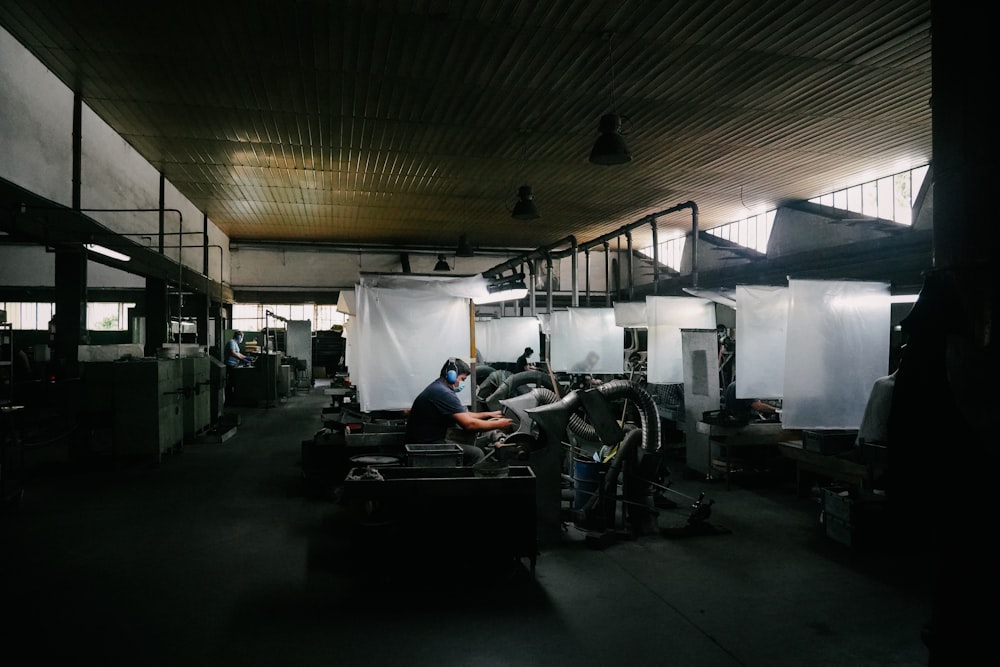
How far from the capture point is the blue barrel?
5.12 m

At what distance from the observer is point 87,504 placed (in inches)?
223

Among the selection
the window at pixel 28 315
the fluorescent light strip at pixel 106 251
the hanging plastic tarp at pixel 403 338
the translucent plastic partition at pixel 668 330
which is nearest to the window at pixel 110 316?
the window at pixel 28 315

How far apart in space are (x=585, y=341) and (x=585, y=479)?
3894 mm

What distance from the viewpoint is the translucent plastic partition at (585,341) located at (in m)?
8.91

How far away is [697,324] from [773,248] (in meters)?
5.84

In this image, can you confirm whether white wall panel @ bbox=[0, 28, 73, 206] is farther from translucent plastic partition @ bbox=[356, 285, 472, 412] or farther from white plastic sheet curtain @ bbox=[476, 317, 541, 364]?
white plastic sheet curtain @ bbox=[476, 317, 541, 364]

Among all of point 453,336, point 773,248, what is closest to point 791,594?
point 453,336

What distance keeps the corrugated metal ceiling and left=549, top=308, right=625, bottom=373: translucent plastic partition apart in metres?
2.26

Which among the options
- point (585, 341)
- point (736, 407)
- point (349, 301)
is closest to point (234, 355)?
point (349, 301)

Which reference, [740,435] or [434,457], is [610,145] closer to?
[434,457]

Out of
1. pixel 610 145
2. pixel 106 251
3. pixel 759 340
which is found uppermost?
pixel 610 145

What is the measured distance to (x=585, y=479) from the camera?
5.23 metres

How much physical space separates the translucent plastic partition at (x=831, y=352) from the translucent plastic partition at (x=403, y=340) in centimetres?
286

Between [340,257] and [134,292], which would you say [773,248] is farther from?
[134,292]
